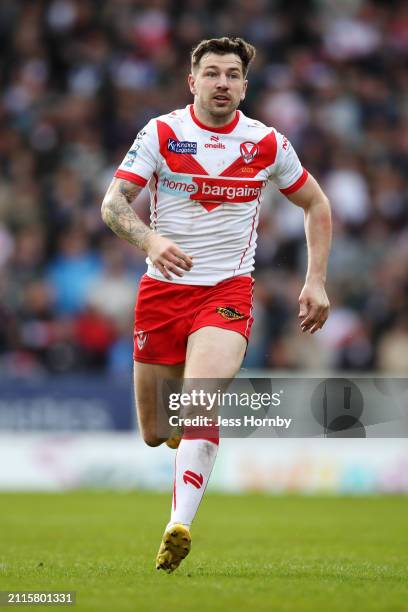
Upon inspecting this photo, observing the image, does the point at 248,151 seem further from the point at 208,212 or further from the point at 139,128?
the point at 139,128

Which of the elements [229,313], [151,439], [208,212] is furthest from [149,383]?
[208,212]

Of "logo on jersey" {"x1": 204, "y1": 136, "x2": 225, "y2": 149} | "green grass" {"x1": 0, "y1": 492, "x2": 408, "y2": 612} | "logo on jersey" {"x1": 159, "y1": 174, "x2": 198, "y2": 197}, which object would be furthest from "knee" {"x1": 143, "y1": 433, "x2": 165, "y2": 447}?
"logo on jersey" {"x1": 204, "y1": 136, "x2": 225, "y2": 149}

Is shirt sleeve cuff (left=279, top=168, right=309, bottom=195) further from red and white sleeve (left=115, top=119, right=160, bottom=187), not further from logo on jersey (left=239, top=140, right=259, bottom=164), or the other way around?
red and white sleeve (left=115, top=119, right=160, bottom=187)

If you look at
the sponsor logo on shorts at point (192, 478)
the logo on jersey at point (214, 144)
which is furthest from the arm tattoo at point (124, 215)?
the sponsor logo on shorts at point (192, 478)

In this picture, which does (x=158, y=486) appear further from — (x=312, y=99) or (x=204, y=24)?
(x=204, y=24)

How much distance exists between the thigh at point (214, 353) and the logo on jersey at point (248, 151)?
3.43 ft

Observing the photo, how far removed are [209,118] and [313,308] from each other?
1.26 m

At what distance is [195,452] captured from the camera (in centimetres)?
678

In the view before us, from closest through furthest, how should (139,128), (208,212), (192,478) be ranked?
(192,478), (208,212), (139,128)

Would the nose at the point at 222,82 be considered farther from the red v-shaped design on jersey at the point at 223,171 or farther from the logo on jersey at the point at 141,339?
the logo on jersey at the point at 141,339

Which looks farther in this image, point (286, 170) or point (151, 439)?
point (151, 439)

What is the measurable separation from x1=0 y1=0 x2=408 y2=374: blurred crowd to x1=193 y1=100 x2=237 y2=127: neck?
8.05m

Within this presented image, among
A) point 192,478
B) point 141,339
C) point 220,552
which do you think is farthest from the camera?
point 220,552

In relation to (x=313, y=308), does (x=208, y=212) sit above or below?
above
